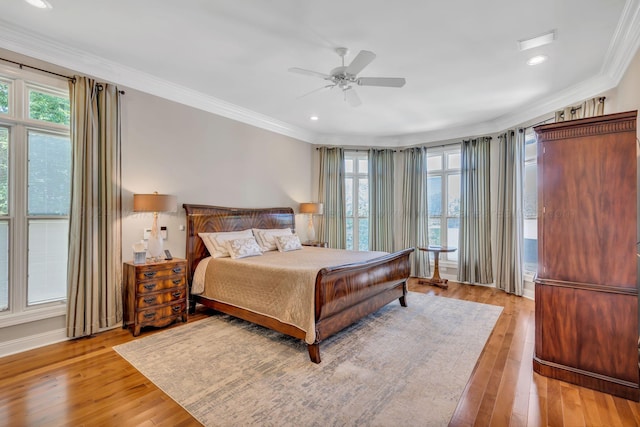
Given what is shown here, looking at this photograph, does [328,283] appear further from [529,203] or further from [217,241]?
[529,203]

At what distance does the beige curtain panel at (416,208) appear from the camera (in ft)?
21.0

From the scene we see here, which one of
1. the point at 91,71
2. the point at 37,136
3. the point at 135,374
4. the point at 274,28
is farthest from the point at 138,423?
the point at 91,71

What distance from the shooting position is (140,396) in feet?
7.35

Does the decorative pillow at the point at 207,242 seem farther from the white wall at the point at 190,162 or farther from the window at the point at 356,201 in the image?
the window at the point at 356,201

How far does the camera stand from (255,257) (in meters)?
4.03

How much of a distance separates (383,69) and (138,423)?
156 inches

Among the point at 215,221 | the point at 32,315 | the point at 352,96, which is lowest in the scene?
the point at 32,315

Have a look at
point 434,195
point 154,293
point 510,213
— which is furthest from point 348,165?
point 154,293

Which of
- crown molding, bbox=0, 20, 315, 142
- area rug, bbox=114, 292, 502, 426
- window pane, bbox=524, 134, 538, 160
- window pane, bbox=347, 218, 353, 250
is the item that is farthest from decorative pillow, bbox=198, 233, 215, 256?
window pane, bbox=524, 134, 538, 160

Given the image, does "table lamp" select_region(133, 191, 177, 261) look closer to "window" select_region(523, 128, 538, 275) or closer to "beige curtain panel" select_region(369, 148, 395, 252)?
"beige curtain panel" select_region(369, 148, 395, 252)

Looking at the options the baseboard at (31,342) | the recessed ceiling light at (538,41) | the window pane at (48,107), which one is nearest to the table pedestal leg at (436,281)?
the recessed ceiling light at (538,41)

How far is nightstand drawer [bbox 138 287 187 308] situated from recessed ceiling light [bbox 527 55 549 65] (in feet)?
15.8

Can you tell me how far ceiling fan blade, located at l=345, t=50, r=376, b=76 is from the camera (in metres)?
2.62

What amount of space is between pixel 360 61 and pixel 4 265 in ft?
13.0
